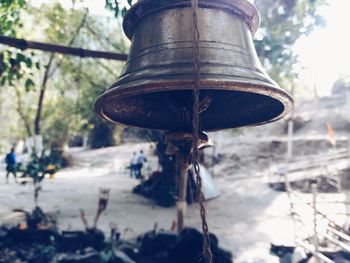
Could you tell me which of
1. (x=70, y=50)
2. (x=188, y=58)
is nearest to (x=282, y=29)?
(x=70, y=50)

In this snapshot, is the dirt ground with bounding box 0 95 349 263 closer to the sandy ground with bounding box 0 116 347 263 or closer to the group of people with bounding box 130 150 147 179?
the sandy ground with bounding box 0 116 347 263

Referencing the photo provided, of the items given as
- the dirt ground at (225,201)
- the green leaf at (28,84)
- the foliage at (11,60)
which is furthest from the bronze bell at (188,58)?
the dirt ground at (225,201)

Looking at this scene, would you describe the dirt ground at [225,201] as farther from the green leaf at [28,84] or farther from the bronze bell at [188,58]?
the green leaf at [28,84]

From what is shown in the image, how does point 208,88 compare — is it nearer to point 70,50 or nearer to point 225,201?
point 70,50

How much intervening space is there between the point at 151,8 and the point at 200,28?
0.34 m

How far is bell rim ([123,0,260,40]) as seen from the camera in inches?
68.9

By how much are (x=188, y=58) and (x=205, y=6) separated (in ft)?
1.13

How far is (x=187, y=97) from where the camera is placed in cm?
196

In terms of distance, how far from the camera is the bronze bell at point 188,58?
1.50m

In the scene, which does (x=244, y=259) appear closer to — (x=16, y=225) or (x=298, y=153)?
(x=16, y=225)

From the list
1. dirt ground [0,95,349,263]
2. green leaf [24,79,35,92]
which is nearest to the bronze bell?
green leaf [24,79,35,92]

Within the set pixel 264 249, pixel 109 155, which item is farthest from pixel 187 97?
pixel 109 155

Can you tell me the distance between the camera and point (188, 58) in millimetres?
1614

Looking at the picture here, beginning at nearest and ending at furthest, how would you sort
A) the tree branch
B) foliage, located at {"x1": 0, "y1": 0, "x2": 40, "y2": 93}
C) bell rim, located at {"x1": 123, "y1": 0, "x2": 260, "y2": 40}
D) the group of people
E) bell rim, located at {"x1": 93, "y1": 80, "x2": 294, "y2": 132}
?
bell rim, located at {"x1": 93, "y1": 80, "x2": 294, "y2": 132}
bell rim, located at {"x1": 123, "y1": 0, "x2": 260, "y2": 40}
foliage, located at {"x1": 0, "y1": 0, "x2": 40, "y2": 93}
the tree branch
the group of people
